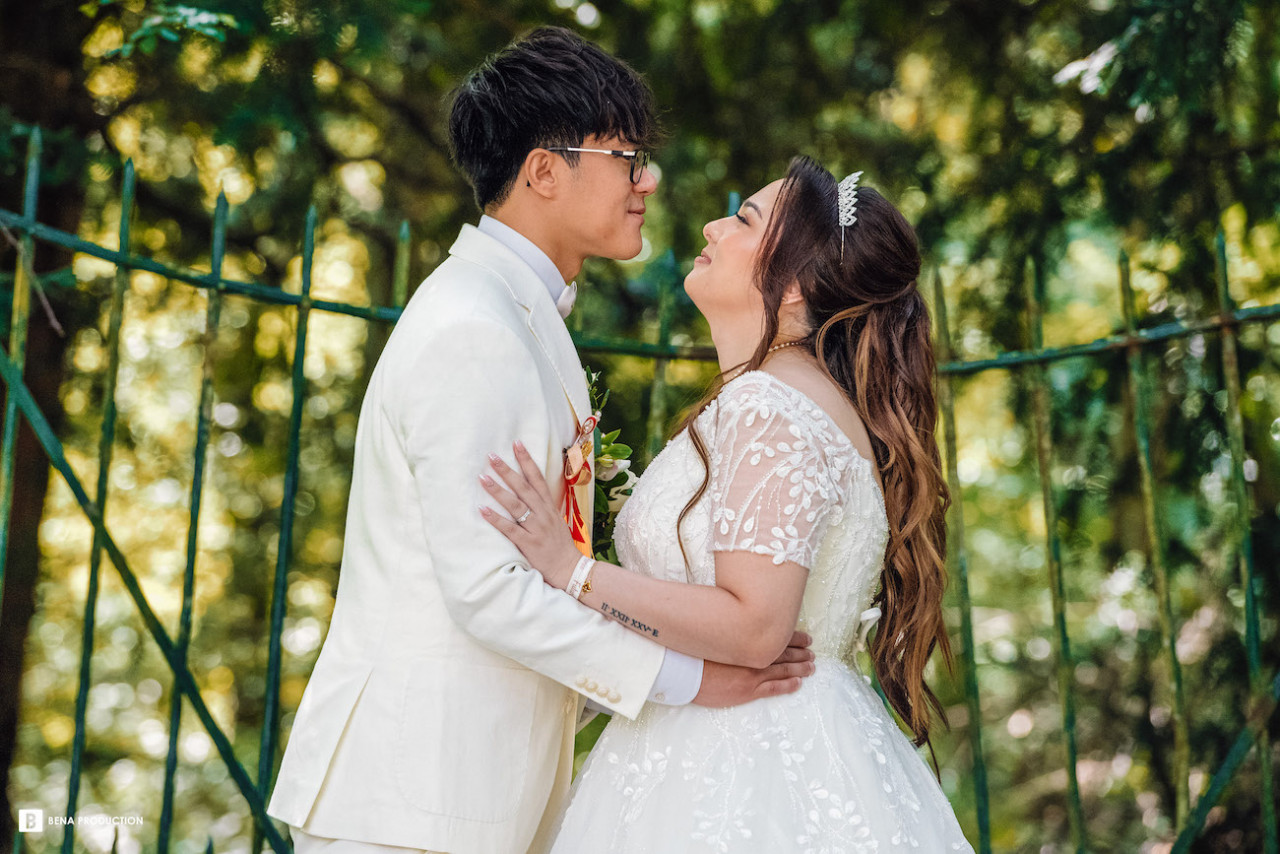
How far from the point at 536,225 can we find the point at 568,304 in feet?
0.66

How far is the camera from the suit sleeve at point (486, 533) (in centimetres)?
209

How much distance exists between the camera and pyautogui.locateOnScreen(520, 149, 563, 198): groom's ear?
255 cm

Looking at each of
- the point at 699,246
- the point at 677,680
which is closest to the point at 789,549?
the point at 677,680

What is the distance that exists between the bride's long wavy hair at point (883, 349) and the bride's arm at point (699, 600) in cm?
48

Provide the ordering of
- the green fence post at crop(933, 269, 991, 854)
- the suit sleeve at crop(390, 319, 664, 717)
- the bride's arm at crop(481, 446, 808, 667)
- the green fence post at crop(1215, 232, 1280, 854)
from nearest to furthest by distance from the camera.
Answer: the suit sleeve at crop(390, 319, 664, 717) < the bride's arm at crop(481, 446, 808, 667) < the green fence post at crop(1215, 232, 1280, 854) < the green fence post at crop(933, 269, 991, 854)

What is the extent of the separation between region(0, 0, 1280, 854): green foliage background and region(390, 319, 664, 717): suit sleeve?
2257 mm

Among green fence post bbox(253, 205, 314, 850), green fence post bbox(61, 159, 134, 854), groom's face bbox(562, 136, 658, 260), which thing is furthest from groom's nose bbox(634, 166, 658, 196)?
green fence post bbox(61, 159, 134, 854)

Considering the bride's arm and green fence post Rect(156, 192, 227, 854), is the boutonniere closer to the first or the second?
the bride's arm

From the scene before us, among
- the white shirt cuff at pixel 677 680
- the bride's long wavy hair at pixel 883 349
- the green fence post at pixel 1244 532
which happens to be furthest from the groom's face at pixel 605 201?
the green fence post at pixel 1244 532

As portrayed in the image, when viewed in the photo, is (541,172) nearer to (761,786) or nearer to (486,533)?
(486,533)

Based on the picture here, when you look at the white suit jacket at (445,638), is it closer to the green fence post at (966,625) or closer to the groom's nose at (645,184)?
the groom's nose at (645,184)

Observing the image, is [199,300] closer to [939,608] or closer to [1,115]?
[1,115]

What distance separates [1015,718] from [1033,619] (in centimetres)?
147

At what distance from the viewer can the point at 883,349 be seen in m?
2.68
